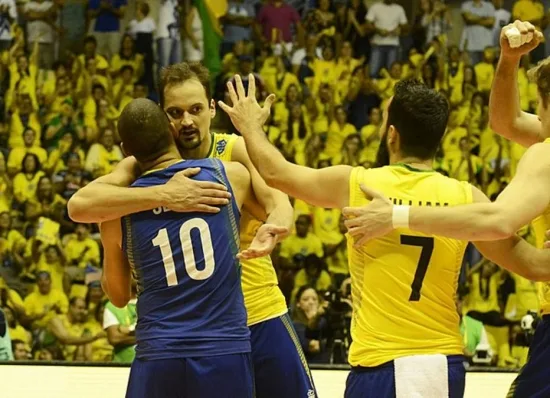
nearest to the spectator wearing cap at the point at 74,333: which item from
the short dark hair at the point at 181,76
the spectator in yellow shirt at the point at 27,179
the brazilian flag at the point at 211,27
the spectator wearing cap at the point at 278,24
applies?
the spectator in yellow shirt at the point at 27,179

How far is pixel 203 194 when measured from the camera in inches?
173

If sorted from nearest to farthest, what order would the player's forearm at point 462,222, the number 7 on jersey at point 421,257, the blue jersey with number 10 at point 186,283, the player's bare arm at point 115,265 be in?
1. the player's forearm at point 462,222
2. the number 7 on jersey at point 421,257
3. the blue jersey with number 10 at point 186,283
4. the player's bare arm at point 115,265

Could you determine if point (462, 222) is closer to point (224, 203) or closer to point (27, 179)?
point (224, 203)

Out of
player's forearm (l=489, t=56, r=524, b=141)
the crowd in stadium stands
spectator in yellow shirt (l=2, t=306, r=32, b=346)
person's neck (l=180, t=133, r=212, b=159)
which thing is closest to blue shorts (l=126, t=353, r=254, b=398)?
person's neck (l=180, t=133, r=212, b=159)

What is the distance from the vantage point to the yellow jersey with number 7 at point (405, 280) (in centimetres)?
409

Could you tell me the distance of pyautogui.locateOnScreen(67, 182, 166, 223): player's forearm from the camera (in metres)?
4.44

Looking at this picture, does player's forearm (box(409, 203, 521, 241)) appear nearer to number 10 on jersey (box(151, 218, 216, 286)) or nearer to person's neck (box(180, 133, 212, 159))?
number 10 on jersey (box(151, 218, 216, 286))

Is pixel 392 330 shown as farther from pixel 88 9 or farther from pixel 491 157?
pixel 88 9

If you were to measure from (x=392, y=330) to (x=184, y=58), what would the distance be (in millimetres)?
12476

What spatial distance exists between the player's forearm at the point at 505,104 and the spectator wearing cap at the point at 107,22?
1155 centimetres

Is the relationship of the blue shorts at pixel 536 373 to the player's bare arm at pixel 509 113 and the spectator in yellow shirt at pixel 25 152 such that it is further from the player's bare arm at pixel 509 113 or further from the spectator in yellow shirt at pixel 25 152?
the spectator in yellow shirt at pixel 25 152

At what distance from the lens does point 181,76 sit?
5219 mm

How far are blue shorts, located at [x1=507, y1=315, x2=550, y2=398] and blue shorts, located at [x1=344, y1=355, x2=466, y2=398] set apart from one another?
416 millimetres

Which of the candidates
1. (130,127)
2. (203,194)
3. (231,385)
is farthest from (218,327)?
(130,127)
